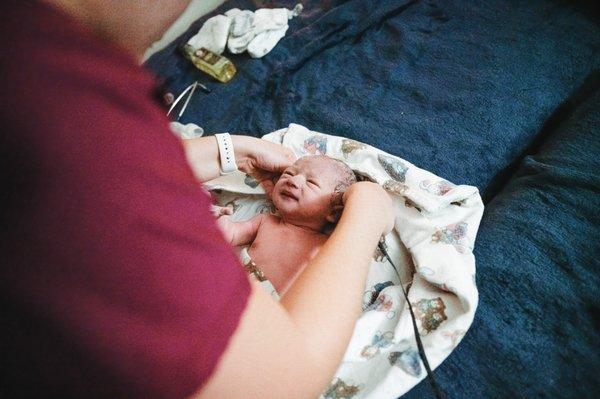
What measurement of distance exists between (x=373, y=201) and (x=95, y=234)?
562mm

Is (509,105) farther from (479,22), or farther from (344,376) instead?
(344,376)

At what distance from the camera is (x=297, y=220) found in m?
1.21

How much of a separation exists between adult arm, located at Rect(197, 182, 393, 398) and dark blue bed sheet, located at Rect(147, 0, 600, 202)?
0.64 meters

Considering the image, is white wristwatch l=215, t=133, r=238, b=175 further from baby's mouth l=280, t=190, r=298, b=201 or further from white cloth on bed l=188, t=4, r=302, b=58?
white cloth on bed l=188, t=4, r=302, b=58

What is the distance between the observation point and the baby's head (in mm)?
1141

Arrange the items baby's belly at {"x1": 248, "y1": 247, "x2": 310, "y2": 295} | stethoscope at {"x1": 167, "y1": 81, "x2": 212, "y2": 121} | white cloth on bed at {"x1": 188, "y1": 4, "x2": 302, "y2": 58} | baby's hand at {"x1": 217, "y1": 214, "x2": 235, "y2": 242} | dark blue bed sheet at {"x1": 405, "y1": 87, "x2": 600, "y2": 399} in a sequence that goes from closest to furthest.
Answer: dark blue bed sheet at {"x1": 405, "y1": 87, "x2": 600, "y2": 399} → baby's belly at {"x1": 248, "y1": 247, "x2": 310, "y2": 295} → baby's hand at {"x1": 217, "y1": 214, "x2": 235, "y2": 242} → stethoscope at {"x1": 167, "y1": 81, "x2": 212, "y2": 121} → white cloth on bed at {"x1": 188, "y1": 4, "x2": 302, "y2": 58}

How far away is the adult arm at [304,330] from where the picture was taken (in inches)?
17.7

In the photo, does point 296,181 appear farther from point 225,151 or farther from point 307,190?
point 225,151

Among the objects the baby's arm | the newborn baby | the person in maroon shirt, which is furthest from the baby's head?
the person in maroon shirt

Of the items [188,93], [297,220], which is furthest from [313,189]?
[188,93]

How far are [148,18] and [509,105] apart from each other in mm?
1196

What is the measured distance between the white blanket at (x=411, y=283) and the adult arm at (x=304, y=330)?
27 cm

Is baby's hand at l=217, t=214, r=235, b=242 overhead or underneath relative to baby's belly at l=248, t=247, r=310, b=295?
overhead

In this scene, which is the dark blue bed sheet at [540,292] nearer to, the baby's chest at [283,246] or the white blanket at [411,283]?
the white blanket at [411,283]
